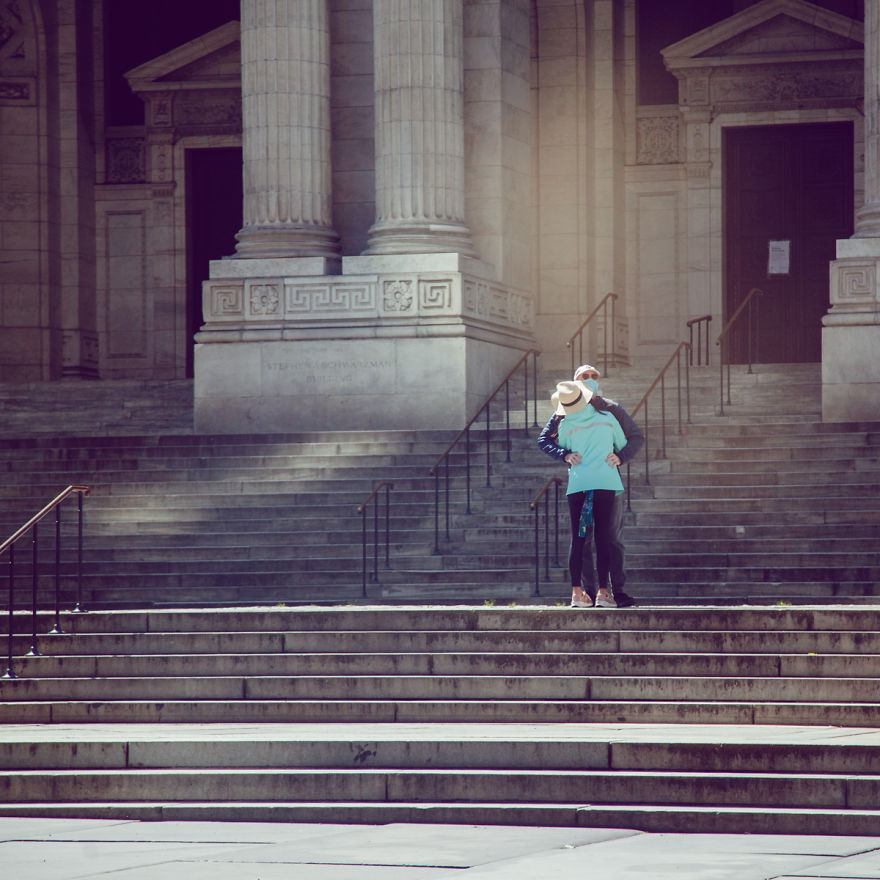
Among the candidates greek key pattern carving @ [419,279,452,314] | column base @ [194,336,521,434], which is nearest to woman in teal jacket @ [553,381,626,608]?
column base @ [194,336,521,434]

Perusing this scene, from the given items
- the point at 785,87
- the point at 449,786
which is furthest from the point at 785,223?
the point at 449,786

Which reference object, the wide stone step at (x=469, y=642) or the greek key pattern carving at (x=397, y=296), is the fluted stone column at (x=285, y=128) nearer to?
the greek key pattern carving at (x=397, y=296)

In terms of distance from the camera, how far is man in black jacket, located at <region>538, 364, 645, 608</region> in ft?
46.1

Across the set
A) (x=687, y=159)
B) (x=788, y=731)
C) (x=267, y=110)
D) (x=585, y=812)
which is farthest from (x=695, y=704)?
(x=687, y=159)

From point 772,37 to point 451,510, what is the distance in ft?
37.8

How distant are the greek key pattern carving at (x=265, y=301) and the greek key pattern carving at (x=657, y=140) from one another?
732cm

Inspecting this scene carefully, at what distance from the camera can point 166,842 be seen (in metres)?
9.62

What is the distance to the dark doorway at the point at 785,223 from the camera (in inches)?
1074

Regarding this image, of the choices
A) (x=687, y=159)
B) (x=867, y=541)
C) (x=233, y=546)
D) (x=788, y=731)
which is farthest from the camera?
(x=687, y=159)

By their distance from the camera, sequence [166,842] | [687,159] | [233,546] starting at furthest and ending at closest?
[687,159] < [233,546] < [166,842]

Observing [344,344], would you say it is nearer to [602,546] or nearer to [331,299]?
[331,299]

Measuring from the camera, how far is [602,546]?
14102 mm

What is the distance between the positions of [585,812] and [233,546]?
8.68 metres

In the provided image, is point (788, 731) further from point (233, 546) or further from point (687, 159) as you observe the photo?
point (687, 159)
